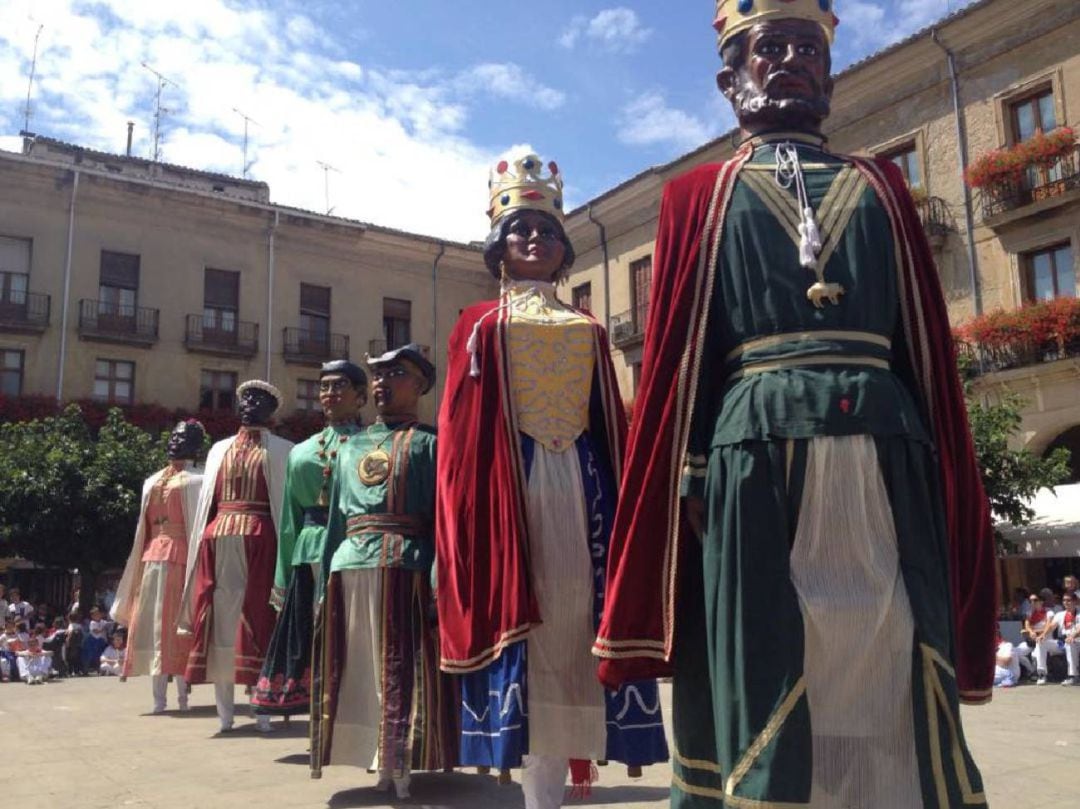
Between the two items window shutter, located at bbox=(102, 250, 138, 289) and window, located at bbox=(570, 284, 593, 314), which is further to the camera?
window, located at bbox=(570, 284, 593, 314)

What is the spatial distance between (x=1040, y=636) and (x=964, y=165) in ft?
37.3

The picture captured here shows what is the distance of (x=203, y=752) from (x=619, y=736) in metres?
3.32

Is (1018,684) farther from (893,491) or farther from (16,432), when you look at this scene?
(16,432)

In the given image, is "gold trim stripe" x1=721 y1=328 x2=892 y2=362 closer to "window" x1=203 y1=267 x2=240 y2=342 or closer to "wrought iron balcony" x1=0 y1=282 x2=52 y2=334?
"wrought iron balcony" x1=0 y1=282 x2=52 y2=334

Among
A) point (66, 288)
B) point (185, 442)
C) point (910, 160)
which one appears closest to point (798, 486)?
point (185, 442)

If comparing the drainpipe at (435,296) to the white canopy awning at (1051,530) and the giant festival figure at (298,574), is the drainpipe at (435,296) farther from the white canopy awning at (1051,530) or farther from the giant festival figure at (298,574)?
the giant festival figure at (298,574)

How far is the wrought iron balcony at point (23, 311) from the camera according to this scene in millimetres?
28906

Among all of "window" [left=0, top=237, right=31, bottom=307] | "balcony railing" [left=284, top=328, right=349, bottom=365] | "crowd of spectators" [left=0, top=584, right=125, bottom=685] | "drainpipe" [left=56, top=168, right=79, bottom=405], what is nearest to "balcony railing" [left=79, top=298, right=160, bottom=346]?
"drainpipe" [left=56, top=168, right=79, bottom=405]

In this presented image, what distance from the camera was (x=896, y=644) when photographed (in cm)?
235

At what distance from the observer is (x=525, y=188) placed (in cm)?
442

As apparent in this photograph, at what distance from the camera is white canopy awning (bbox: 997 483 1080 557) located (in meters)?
14.6

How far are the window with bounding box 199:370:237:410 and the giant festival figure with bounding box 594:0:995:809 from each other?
101 ft

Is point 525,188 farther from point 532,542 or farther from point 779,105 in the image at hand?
point 779,105

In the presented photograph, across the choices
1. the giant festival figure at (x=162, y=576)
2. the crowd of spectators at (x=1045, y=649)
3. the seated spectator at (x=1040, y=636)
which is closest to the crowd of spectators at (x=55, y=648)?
the giant festival figure at (x=162, y=576)
